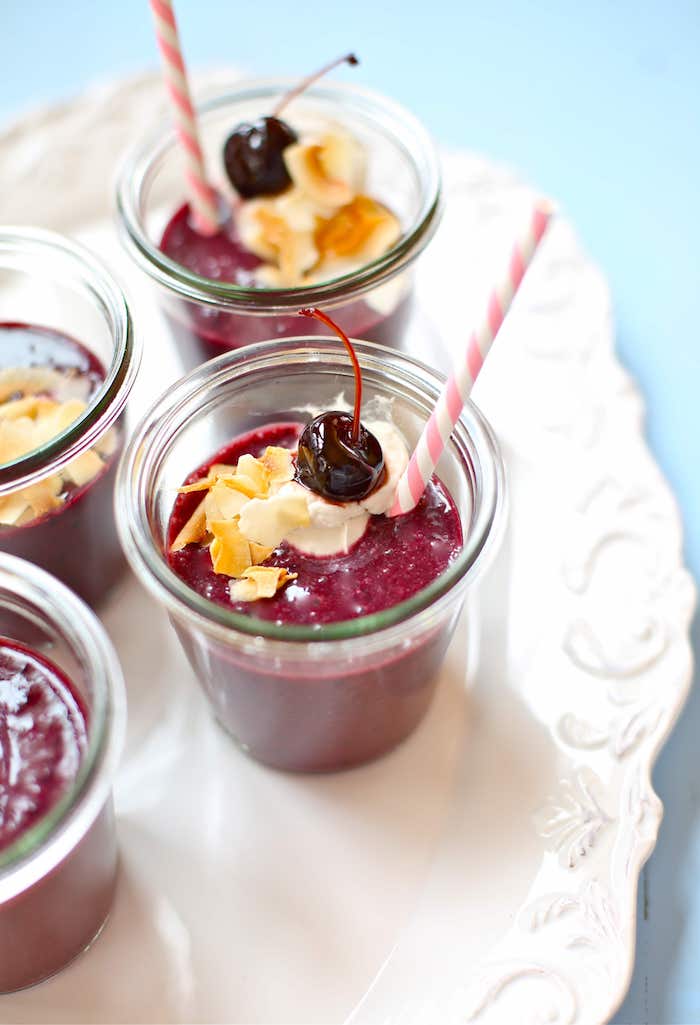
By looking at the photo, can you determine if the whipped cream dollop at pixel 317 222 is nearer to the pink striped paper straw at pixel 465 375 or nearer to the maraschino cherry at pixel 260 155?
the maraschino cherry at pixel 260 155

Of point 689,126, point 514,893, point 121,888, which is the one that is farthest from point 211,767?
point 689,126

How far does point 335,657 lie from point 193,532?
1.08 ft

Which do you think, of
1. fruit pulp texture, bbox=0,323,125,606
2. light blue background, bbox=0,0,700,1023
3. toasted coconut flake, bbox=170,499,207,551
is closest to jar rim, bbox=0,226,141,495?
fruit pulp texture, bbox=0,323,125,606

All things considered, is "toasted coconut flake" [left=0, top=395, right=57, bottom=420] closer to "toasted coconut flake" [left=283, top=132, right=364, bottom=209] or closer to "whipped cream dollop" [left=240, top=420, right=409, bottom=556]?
"whipped cream dollop" [left=240, top=420, right=409, bottom=556]

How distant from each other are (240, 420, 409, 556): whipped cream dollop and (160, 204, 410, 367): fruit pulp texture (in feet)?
1.41

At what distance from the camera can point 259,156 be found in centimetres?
208

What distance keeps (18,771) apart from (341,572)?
511 millimetres

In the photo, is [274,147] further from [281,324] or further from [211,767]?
[211,767]

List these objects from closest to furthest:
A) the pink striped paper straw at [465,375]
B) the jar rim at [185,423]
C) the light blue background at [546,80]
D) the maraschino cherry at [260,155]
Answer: the pink striped paper straw at [465,375] → the jar rim at [185,423] → the maraschino cherry at [260,155] → the light blue background at [546,80]

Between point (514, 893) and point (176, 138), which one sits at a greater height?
point (176, 138)

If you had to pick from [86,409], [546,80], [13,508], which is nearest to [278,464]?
[86,409]

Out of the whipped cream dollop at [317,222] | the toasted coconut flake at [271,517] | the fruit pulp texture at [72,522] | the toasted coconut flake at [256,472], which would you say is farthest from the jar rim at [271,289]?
the toasted coconut flake at [271,517]

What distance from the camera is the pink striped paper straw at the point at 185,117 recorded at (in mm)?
1964

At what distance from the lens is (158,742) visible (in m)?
1.85
